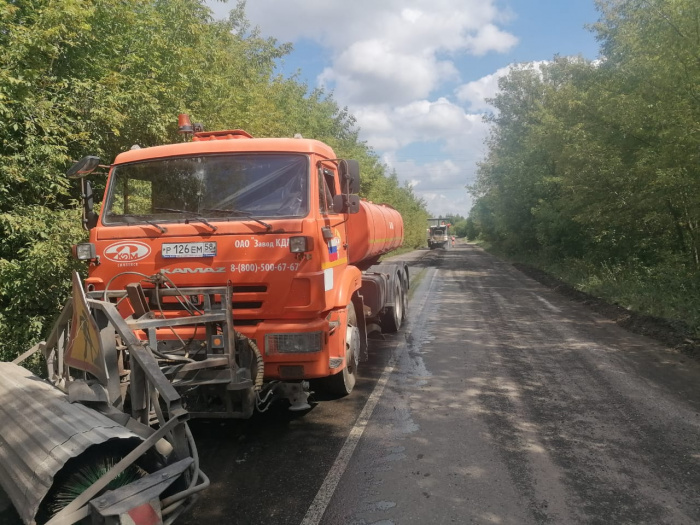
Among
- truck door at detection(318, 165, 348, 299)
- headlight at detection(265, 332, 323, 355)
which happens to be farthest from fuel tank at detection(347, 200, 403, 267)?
headlight at detection(265, 332, 323, 355)

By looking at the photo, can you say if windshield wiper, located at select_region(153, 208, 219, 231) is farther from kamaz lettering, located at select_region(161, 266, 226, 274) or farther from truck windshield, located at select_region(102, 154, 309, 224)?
kamaz lettering, located at select_region(161, 266, 226, 274)

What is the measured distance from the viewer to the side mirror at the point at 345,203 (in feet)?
16.7

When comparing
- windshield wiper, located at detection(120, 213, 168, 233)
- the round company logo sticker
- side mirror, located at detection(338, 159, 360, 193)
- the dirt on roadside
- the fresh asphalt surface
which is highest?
side mirror, located at detection(338, 159, 360, 193)

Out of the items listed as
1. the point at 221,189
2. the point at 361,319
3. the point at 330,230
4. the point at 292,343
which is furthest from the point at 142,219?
the point at 361,319

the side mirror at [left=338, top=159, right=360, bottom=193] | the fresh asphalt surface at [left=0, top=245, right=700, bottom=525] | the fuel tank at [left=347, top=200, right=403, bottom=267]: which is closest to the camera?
the fresh asphalt surface at [left=0, top=245, right=700, bottom=525]

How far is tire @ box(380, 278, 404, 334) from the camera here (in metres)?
8.93

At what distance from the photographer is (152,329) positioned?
4.01m

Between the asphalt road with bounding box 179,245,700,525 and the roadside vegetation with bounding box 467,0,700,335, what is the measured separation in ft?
13.6

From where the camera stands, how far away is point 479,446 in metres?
4.29

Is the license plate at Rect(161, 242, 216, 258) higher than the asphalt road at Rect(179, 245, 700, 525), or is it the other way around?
the license plate at Rect(161, 242, 216, 258)

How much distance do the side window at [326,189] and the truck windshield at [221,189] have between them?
0.23 m

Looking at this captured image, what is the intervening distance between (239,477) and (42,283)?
15.2 feet

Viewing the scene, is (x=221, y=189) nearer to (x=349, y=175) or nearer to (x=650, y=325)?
(x=349, y=175)

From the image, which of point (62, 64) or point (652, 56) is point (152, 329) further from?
point (652, 56)
